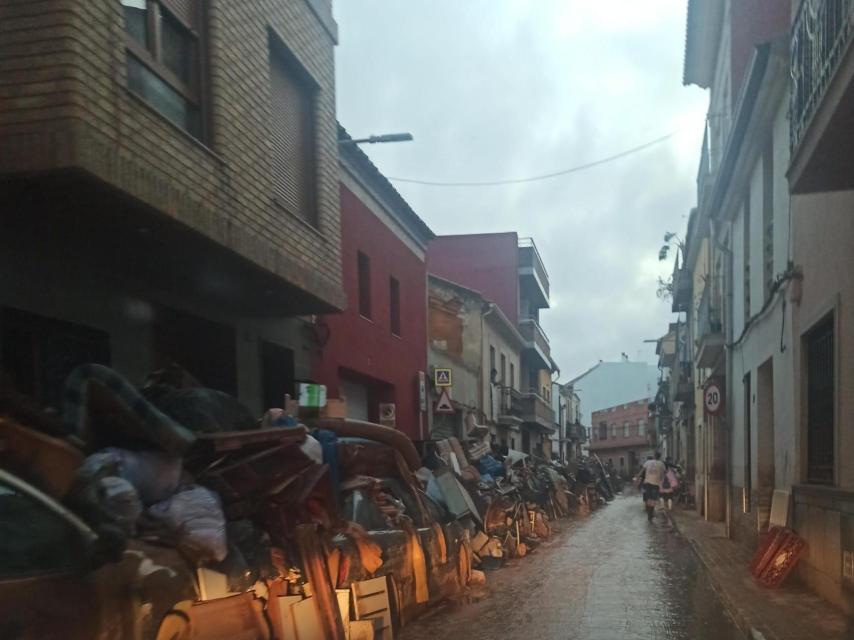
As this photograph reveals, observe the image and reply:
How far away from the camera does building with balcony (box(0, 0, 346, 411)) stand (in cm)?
625

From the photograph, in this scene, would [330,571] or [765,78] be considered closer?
[330,571]

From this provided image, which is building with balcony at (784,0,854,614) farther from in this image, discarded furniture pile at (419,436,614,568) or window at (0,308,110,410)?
window at (0,308,110,410)

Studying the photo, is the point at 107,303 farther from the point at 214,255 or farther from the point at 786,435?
the point at 786,435

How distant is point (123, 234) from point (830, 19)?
5743 mm

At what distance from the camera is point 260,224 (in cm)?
913

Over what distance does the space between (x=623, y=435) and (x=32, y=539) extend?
82.7 m

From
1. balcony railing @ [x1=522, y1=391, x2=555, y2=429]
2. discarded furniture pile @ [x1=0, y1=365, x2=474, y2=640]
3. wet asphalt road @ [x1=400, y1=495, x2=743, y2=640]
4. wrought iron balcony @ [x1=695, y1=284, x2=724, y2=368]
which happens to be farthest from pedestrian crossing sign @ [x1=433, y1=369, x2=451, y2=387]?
balcony railing @ [x1=522, y1=391, x2=555, y2=429]

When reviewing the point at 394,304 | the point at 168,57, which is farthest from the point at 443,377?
the point at 168,57

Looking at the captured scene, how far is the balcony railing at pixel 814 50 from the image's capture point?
6.48 meters

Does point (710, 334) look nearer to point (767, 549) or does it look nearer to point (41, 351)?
point (767, 549)

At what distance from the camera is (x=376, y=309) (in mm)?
16188

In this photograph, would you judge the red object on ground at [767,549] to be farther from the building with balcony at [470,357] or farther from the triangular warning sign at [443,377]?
the building with balcony at [470,357]

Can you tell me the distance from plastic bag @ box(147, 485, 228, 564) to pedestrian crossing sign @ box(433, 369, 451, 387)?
13997mm

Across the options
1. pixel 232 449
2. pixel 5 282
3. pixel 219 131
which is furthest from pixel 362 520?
pixel 219 131
